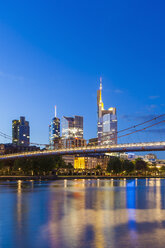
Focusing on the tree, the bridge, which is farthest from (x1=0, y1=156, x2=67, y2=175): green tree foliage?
the tree

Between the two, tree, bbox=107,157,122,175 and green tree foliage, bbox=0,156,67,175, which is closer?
green tree foliage, bbox=0,156,67,175

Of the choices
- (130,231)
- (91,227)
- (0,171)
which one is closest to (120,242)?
(130,231)

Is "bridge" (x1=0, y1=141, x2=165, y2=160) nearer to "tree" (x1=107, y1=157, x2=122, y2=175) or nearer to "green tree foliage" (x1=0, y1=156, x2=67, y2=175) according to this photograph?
"green tree foliage" (x1=0, y1=156, x2=67, y2=175)

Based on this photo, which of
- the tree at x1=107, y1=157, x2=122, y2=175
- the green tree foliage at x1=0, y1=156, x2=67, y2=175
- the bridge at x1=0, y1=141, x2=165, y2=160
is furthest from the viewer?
the tree at x1=107, y1=157, x2=122, y2=175

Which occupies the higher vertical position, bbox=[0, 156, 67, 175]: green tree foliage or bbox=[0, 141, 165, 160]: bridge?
bbox=[0, 141, 165, 160]: bridge

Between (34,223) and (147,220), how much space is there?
705cm

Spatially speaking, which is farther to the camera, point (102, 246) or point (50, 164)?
point (50, 164)

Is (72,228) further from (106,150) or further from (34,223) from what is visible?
(106,150)

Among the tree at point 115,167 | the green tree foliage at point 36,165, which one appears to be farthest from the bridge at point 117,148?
the tree at point 115,167

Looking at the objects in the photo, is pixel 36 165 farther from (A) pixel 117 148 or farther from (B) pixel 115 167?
(B) pixel 115 167

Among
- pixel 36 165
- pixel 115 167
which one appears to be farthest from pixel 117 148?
pixel 115 167

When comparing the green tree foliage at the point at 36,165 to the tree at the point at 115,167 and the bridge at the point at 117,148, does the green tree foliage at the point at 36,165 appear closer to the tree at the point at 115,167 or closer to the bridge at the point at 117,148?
the bridge at the point at 117,148

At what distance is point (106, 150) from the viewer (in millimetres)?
76500

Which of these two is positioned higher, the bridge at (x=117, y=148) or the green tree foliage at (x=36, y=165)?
the bridge at (x=117, y=148)
